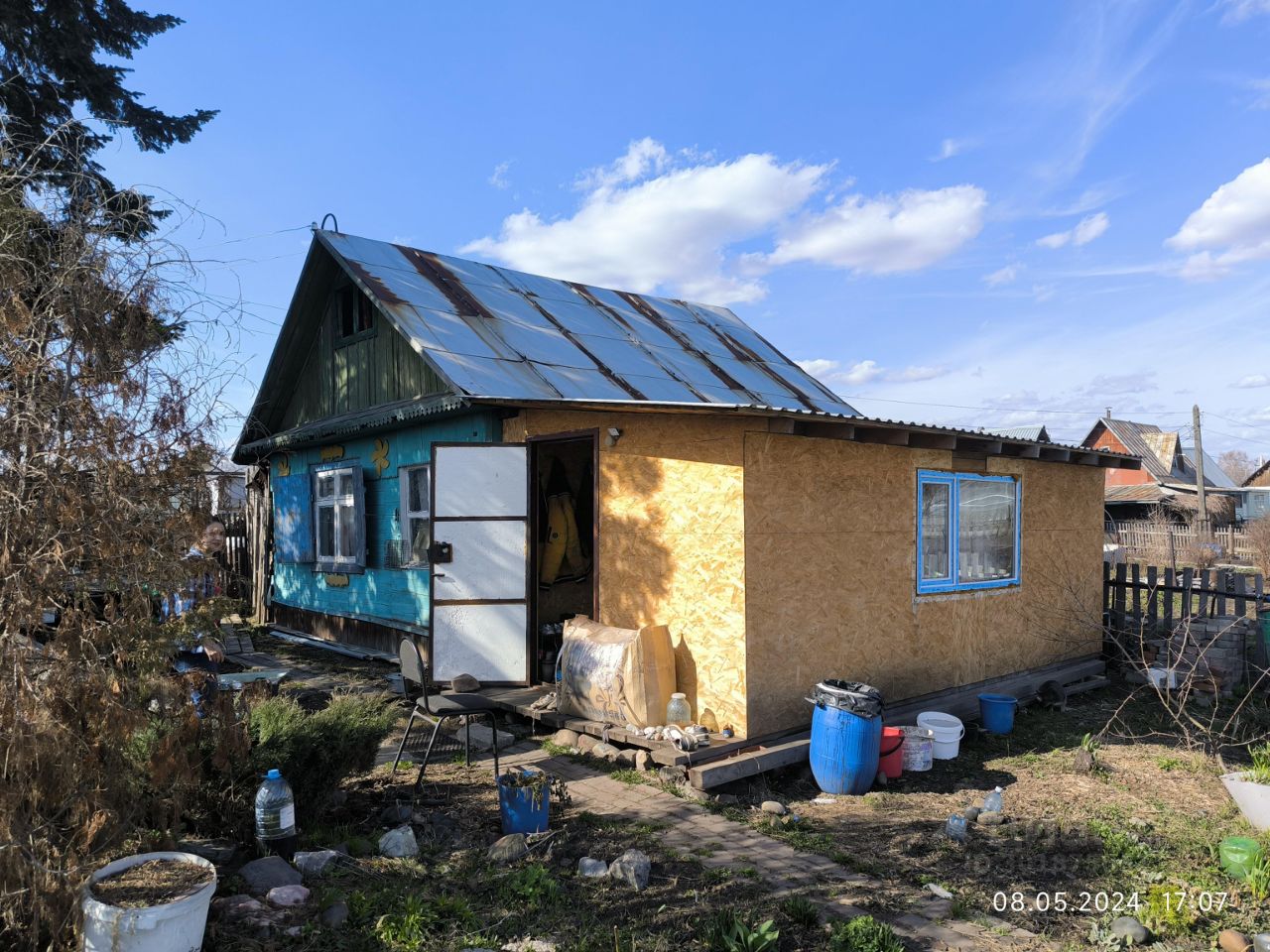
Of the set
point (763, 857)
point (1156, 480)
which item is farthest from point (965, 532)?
point (1156, 480)

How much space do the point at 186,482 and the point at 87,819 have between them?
1338 mm

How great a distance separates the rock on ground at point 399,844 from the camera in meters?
4.44

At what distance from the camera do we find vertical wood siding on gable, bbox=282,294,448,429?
10.0 m

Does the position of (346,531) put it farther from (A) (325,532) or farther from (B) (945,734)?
(B) (945,734)

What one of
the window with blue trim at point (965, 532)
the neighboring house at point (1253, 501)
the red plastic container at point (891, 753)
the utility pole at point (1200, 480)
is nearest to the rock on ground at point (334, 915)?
the red plastic container at point (891, 753)

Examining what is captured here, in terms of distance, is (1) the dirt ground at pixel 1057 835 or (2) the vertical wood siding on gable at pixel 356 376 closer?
(1) the dirt ground at pixel 1057 835

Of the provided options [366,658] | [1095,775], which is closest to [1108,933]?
[1095,775]

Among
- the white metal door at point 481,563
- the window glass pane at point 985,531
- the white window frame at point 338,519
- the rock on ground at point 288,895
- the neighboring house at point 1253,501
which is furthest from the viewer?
the neighboring house at point 1253,501

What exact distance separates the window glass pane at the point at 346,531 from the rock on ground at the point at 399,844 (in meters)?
7.02

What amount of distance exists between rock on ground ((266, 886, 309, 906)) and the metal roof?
16.1ft

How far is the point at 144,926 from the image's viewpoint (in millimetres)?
2916

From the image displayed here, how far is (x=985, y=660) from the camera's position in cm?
829

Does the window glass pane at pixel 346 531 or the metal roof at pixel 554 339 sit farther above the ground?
the metal roof at pixel 554 339

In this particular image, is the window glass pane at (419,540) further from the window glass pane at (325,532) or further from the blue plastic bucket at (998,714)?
the blue plastic bucket at (998,714)
